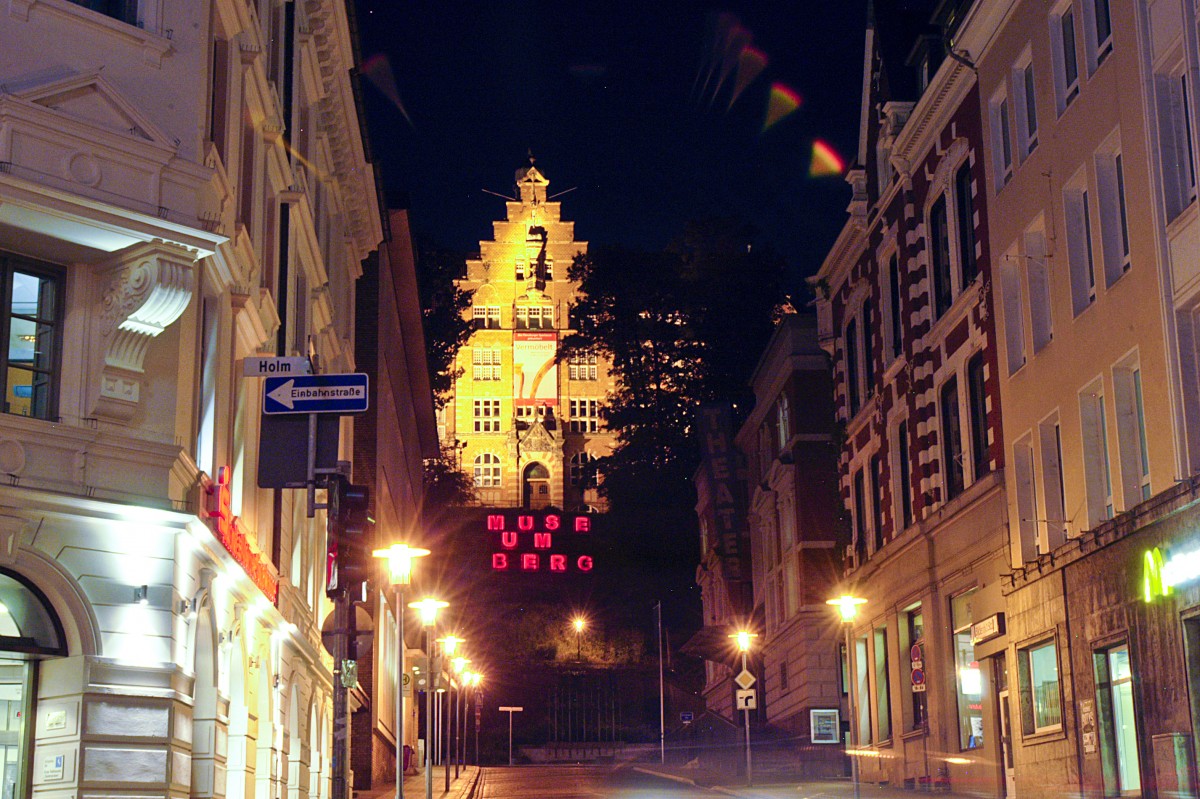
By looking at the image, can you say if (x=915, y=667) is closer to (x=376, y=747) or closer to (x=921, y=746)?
(x=921, y=746)

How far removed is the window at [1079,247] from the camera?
1032 inches

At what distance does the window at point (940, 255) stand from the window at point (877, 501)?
285 inches

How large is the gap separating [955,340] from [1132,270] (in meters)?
10.6

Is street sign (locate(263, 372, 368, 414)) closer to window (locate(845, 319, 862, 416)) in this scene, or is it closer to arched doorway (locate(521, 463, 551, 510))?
window (locate(845, 319, 862, 416))

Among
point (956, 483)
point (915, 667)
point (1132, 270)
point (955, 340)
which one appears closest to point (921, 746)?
point (915, 667)

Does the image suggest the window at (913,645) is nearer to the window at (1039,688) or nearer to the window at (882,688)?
the window at (882,688)

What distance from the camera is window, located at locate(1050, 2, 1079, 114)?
87.2 feet

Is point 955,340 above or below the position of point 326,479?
above

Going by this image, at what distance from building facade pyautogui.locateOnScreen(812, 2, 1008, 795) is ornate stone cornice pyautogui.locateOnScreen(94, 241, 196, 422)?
19009mm

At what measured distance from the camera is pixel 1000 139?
101 feet

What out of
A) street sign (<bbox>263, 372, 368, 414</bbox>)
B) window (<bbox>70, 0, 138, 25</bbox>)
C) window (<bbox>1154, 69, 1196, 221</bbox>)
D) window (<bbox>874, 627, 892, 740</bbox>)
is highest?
window (<bbox>1154, 69, 1196, 221</bbox>)

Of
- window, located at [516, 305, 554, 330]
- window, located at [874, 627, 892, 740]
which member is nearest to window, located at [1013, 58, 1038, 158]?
window, located at [874, 627, 892, 740]

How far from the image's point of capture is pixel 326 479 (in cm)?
1520

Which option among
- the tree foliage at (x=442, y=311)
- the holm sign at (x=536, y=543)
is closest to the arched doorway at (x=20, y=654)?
the holm sign at (x=536, y=543)
